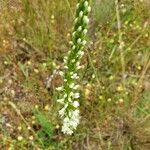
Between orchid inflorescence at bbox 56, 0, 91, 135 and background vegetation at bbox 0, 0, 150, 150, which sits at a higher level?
background vegetation at bbox 0, 0, 150, 150

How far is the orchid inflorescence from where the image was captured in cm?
211

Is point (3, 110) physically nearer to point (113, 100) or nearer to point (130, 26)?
point (113, 100)

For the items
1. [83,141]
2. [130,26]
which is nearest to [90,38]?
[130,26]

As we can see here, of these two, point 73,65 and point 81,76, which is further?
point 81,76

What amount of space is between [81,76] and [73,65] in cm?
84

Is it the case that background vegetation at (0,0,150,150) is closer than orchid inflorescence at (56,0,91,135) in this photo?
No

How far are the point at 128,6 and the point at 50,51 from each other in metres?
0.77

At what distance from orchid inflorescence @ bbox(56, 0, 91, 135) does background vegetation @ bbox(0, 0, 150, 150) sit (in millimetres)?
186

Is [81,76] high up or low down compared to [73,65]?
up

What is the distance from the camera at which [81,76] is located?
10.6 ft

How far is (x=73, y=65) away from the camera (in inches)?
94.7

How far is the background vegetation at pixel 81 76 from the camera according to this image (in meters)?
3.03

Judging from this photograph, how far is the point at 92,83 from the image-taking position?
3.21 meters

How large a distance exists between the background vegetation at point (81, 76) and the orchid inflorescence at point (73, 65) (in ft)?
0.61
